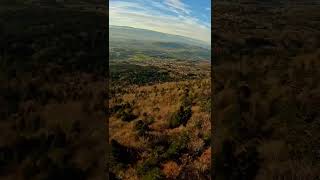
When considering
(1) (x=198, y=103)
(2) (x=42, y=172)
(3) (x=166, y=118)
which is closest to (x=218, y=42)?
(1) (x=198, y=103)

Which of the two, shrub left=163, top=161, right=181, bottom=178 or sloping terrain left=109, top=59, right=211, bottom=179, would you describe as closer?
shrub left=163, top=161, right=181, bottom=178

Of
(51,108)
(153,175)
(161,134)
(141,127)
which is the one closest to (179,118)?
(161,134)

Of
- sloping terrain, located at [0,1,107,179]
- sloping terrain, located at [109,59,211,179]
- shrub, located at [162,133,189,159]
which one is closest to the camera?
sloping terrain, located at [0,1,107,179]

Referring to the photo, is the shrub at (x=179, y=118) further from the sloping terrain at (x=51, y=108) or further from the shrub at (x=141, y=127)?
the sloping terrain at (x=51, y=108)

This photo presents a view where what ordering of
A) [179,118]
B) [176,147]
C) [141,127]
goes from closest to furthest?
[176,147] < [141,127] < [179,118]

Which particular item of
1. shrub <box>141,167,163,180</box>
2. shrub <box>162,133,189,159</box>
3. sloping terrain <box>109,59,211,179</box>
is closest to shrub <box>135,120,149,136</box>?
sloping terrain <box>109,59,211,179</box>

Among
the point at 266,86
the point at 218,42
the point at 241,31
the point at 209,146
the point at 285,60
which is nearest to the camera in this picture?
the point at 209,146

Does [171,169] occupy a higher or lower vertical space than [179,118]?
lower

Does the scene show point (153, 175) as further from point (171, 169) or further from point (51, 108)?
point (51, 108)

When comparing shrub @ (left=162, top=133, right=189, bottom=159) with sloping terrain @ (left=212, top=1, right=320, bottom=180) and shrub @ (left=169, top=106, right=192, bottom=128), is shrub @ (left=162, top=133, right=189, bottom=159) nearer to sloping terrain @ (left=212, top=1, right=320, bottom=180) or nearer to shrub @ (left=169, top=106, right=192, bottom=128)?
sloping terrain @ (left=212, top=1, right=320, bottom=180)

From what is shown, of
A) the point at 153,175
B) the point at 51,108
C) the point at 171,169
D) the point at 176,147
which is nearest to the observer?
the point at 153,175

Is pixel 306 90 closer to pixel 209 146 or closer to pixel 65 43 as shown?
pixel 209 146
